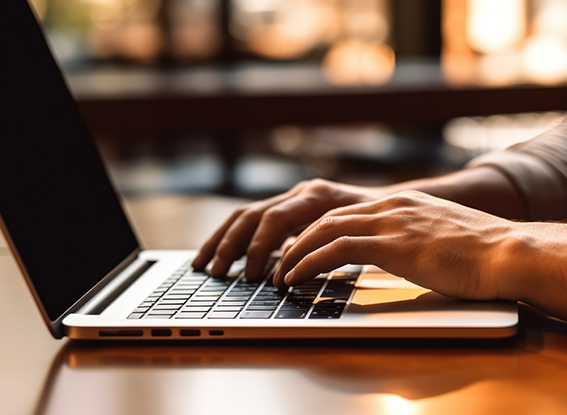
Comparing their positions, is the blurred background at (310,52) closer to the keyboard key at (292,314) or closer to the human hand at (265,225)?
the human hand at (265,225)

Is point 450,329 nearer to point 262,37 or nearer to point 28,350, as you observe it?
point 28,350

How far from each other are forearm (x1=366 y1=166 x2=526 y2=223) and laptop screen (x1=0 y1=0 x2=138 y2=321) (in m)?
0.36

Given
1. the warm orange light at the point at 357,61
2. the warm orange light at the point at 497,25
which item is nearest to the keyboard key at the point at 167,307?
the warm orange light at the point at 357,61

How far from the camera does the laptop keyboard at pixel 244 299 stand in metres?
0.49

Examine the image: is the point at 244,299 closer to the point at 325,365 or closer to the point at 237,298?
the point at 237,298

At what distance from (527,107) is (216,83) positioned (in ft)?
5.90

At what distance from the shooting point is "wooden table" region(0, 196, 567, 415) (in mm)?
370

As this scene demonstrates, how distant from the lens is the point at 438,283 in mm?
493

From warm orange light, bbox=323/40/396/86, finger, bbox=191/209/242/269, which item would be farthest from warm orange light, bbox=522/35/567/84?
finger, bbox=191/209/242/269

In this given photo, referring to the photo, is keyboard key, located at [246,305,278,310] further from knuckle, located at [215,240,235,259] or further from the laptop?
knuckle, located at [215,240,235,259]

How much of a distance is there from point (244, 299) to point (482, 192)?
0.43 meters

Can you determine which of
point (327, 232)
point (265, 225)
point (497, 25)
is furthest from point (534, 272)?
point (497, 25)

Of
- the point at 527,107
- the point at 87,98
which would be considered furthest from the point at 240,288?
the point at 87,98

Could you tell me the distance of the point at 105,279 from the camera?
61cm
